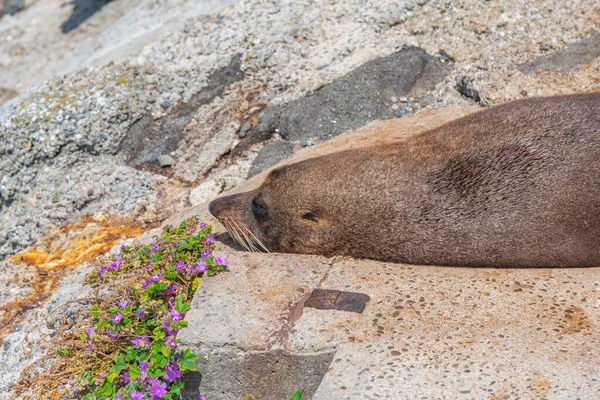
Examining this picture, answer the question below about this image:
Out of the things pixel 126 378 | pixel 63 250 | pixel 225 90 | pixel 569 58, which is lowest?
pixel 569 58

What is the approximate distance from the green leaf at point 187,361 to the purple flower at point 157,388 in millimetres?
145

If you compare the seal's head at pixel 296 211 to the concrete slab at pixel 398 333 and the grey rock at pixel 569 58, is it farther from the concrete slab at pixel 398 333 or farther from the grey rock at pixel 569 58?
the grey rock at pixel 569 58

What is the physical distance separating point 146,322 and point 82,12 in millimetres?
10715

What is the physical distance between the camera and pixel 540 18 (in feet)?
21.8

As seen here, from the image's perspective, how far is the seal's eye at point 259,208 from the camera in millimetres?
4734

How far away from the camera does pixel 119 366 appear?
12.0ft

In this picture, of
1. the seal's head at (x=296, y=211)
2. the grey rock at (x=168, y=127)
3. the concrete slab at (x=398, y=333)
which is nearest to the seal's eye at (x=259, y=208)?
the seal's head at (x=296, y=211)

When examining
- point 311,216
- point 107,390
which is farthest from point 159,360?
point 311,216

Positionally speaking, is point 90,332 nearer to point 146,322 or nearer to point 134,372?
point 146,322

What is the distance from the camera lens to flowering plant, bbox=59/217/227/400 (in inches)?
141

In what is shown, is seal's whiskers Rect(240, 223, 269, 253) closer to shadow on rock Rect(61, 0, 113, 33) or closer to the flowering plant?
the flowering plant

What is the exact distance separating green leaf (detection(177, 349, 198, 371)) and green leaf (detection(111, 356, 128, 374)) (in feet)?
1.17

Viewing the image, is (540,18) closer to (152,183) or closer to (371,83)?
(371,83)

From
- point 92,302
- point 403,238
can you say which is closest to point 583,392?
point 403,238
